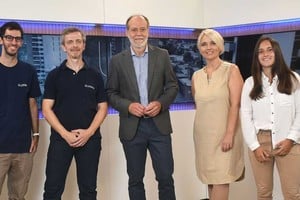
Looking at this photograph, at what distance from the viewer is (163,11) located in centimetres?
392

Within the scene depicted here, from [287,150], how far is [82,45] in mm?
1601

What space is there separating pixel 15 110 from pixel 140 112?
87 centimetres

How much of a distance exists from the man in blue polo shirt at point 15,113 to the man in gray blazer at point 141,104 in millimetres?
604

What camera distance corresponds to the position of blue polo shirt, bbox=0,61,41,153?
270 centimetres

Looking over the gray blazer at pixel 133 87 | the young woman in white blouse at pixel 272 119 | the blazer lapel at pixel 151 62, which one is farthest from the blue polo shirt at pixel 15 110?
the young woman in white blouse at pixel 272 119

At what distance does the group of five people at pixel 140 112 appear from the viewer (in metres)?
2.71

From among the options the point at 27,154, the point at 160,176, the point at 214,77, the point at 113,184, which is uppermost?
the point at 214,77

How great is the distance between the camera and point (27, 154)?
9.18 feet

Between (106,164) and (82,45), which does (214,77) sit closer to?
(82,45)

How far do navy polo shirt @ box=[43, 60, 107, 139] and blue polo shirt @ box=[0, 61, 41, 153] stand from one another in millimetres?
167

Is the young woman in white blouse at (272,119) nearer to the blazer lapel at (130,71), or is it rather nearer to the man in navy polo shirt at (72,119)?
the blazer lapel at (130,71)

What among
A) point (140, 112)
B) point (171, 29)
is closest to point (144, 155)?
point (140, 112)

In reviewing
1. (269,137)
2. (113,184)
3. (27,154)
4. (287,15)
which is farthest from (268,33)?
(27,154)

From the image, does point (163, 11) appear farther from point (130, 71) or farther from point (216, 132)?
point (216, 132)
